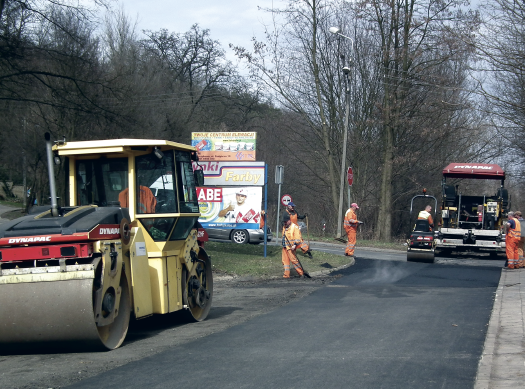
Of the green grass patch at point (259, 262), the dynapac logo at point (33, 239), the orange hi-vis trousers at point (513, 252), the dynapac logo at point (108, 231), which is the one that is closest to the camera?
the dynapac logo at point (33, 239)

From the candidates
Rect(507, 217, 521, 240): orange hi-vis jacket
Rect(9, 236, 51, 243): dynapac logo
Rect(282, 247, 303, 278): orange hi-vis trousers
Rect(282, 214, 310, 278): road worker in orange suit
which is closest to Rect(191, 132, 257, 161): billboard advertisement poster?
Rect(282, 214, 310, 278): road worker in orange suit

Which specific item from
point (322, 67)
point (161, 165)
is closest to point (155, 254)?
point (161, 165)

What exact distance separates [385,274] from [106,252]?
10160 mm

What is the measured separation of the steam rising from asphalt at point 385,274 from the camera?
46.5 ft

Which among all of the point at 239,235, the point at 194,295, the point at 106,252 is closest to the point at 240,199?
the point at 239,235

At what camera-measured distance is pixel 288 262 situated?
14.9 meters

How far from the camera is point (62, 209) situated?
24.7 ft

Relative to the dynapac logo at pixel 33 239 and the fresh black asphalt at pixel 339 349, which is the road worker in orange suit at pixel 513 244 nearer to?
the fresh black asphalt at pixel 339 349

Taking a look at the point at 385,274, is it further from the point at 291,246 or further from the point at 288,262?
the point at 291,246

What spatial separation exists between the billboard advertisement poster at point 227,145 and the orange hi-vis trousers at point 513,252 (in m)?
9.57

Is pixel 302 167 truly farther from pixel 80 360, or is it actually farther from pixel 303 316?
pixel 80 360

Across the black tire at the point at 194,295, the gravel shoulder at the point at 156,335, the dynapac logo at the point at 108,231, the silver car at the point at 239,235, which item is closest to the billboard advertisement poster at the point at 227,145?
the silver car at the point at 239,235

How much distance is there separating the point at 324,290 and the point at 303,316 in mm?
3144

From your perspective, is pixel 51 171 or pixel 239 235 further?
pixel 239 235
